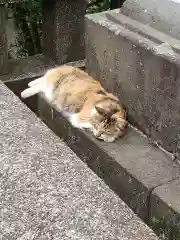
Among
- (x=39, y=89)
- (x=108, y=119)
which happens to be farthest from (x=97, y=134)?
(x=39, y=89)

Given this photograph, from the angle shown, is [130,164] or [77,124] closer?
[130,164]

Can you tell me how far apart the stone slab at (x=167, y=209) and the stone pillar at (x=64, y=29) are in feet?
6.06

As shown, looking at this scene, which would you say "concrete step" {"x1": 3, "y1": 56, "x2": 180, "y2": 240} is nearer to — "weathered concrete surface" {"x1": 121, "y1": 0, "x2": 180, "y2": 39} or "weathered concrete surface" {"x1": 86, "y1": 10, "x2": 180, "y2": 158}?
"weathered concrete surface" {"x1": 86, "y1": 10, "x2": 180, "y2": 158}

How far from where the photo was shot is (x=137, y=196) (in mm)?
2594

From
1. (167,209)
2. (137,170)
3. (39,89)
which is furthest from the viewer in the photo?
(39,89)

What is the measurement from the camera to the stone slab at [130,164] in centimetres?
256

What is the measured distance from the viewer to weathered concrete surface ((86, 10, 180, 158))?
8.67 feet

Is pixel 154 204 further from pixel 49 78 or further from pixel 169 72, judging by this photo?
pixel 49 78

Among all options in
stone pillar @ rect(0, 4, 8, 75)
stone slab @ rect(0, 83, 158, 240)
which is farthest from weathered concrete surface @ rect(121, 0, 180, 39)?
stone pillar @ rect(0, 4, 8, 75)

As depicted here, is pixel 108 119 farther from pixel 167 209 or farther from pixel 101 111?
pixel 167 209

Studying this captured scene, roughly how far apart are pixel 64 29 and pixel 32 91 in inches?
24.9

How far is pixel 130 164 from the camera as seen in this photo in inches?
106

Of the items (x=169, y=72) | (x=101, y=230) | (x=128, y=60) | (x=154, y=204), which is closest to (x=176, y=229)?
(x=154, y=204)

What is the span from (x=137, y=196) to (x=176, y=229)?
335 mm
